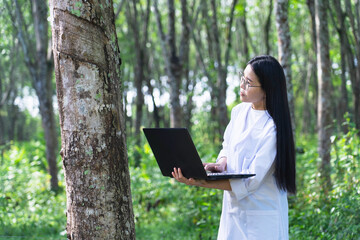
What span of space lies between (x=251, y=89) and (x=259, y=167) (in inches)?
20.4

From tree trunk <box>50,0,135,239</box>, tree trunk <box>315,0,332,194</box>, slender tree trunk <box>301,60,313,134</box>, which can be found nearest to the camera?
tree trunk <box>50,0,135,239</box>

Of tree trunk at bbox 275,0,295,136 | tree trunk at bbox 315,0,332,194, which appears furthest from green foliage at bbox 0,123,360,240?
tree trunk at bbox 275,0,295,136

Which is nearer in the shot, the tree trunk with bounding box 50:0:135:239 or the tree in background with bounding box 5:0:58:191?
the tree trunk with bounding box 50:0:135:239

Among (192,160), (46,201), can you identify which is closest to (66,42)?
(192,160)

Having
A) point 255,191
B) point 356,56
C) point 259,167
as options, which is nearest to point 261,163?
point 259,167

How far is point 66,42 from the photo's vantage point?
246cm

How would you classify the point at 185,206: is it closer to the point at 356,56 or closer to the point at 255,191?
the point at 356,56

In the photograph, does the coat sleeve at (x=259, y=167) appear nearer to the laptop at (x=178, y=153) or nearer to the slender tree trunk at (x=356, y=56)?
the laptop at (x=178, y=153)

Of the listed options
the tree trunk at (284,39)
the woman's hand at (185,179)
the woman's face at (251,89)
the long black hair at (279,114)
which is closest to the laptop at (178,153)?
the woman's hand at (185,179)

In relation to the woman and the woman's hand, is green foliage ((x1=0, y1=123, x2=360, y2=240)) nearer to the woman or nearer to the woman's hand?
the woman

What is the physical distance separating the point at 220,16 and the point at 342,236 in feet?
41.9

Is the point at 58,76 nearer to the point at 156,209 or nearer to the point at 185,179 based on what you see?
the point at 185,179

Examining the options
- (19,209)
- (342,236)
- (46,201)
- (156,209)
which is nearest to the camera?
(342,236)

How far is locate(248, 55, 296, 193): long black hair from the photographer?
2686mm
